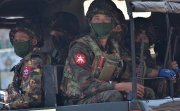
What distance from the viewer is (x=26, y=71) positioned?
5.18m

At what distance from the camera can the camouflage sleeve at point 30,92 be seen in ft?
16.5

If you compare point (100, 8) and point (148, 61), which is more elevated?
point (100, 8)

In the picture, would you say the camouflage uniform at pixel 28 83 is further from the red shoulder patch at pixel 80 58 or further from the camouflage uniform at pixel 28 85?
the red shoulder patch at pixel 80 58

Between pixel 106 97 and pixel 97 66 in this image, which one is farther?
pixel 97 66

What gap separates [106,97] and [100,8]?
3.04 feet

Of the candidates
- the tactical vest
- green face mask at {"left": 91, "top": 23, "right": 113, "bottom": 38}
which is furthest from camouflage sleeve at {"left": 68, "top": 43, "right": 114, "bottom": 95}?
green face mask at {"left": 91, "top": 23, "right": 113, "bottom": 38}

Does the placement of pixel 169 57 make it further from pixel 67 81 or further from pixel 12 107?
pixel 12 107

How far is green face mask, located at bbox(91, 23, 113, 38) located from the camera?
515 cm

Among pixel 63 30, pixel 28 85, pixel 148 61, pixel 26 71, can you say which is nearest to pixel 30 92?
pixel 28 85

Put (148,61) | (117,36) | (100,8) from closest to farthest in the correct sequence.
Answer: (100,8)
(117,36)
(148,61)

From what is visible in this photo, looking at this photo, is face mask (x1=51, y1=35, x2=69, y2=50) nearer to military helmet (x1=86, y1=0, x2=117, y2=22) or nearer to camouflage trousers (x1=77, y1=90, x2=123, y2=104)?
military helmet (x1=86, y1=0, x2=117, y2=22)

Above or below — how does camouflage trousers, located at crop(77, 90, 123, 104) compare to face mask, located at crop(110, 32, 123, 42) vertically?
below

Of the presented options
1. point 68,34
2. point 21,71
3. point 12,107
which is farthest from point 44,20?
point 12,107

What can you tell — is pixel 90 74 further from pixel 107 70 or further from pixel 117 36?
pixel 117 36
